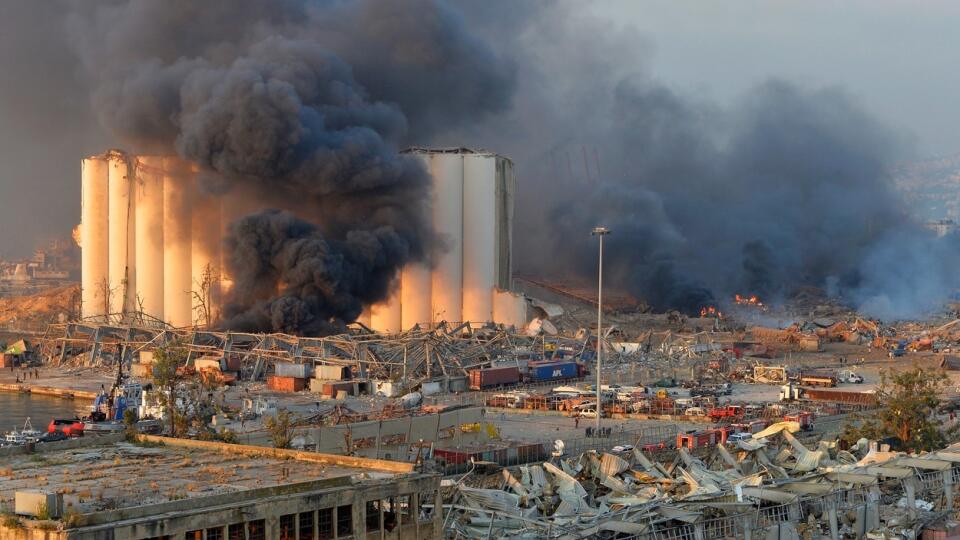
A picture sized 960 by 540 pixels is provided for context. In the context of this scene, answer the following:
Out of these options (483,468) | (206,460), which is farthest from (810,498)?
(206,460)

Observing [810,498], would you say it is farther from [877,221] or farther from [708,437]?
[877,221]

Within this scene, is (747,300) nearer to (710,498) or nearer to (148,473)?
(710,498)

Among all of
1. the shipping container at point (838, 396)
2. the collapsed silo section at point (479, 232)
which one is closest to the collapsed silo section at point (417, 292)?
the collapsed silo section at point (479, 232)

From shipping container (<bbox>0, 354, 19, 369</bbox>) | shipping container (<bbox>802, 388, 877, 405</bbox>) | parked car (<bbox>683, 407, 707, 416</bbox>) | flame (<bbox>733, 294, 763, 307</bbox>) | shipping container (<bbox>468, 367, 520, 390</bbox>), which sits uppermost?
flame (<bbox>733, 294, 763, 307</bbox>)

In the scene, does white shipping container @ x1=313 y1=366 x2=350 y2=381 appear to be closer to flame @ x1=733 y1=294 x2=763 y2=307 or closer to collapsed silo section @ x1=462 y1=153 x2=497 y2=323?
collapsed silo section @ x1=462 y1=153 x2=497 y2=323

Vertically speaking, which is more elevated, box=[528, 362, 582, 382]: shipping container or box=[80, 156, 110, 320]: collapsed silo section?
box=[80, 156, 110, 320]: collapsed silo section

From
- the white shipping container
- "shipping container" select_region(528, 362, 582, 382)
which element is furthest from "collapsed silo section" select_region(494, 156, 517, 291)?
the white shipping container
